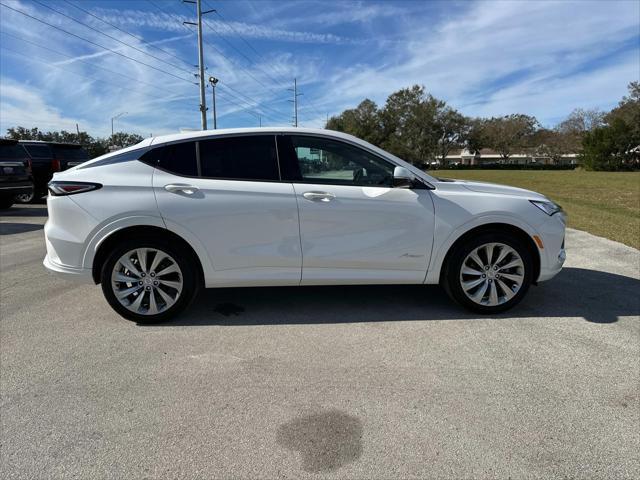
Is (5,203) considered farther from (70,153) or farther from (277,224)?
(277,224)

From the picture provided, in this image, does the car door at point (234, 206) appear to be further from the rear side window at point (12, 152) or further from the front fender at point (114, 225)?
the rear side window at point (12, 152)

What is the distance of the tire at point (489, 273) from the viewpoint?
3848mm

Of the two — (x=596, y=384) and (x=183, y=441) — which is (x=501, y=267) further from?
(x=183, y=441)

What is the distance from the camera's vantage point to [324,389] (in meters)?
2.76

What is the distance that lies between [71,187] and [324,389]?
2.74 m

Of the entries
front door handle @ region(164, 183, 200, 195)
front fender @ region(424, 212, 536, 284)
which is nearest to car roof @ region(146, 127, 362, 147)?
front door handle @ region(164, 183, 200, 195)

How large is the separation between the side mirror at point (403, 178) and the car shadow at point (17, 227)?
27.2 feet

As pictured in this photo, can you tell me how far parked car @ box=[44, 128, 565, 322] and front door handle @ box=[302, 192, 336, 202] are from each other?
0.04 ft

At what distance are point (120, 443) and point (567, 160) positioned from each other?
11219cm

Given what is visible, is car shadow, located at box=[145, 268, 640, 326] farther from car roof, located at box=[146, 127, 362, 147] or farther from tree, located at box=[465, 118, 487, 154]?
tree, located at box=[465, 118, 487, 154]

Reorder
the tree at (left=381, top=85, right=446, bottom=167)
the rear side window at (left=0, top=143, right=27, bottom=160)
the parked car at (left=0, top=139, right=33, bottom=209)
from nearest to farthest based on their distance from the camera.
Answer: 1. the parked car at (left=0, top=139, right=33, bottom=209)
2. the rear side window at (left=0, top=143, right=27, bottom=160)
3. the tree at (left=381, top=85, right=446, bottom=167)

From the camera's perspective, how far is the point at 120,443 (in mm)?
2271

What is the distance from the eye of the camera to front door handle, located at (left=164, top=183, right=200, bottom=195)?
359cm

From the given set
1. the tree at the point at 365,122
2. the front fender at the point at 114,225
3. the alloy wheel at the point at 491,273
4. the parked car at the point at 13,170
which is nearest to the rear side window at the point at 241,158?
the front fender at the point at 114,225
